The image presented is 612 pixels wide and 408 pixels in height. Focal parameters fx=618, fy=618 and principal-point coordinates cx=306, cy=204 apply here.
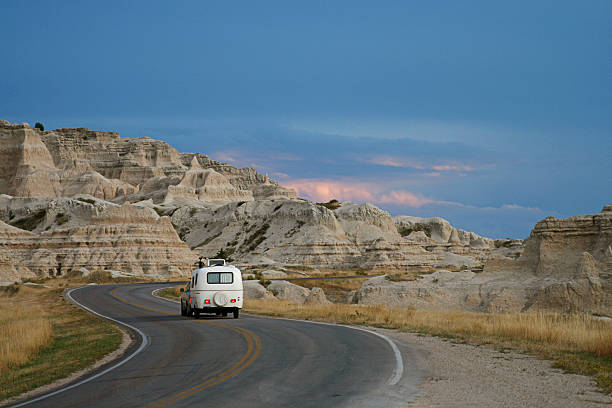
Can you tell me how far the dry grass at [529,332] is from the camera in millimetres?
13648

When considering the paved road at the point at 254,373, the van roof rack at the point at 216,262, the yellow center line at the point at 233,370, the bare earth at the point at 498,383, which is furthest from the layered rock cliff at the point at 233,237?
the bare earth at the point at 498,383

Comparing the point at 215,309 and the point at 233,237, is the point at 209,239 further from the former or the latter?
the point at 215,309

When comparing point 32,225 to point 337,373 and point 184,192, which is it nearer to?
point 184,192

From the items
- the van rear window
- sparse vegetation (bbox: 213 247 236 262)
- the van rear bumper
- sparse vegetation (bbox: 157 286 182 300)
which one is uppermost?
sparse vegetation (bbox: 213 247 236 262)

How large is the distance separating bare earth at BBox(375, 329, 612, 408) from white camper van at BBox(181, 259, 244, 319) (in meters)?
13.2

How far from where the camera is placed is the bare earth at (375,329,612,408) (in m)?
9.88

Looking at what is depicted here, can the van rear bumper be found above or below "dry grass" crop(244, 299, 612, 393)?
below

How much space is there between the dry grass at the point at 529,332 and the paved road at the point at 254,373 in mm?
3033

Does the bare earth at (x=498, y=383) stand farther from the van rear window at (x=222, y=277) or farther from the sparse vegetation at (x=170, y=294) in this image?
the sparse vegetation at (x=170, y=294)

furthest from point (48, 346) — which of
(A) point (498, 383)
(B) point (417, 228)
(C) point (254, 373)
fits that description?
(B) point (417, 228)

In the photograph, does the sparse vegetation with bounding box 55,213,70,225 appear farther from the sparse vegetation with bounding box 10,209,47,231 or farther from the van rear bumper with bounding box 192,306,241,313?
the van rear bumper with bounding box 192,306,241,313

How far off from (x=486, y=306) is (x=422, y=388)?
29.2 m

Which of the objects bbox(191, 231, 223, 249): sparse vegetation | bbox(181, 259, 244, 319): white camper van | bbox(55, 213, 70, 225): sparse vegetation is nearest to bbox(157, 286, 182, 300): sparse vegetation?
bbox(181, 259, 244, 319): white camper van

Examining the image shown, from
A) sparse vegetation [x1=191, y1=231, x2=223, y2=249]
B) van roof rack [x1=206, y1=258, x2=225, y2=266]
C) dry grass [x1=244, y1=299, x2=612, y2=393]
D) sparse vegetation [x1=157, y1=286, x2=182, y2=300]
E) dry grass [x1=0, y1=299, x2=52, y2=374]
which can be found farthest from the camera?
sparse vegetation [x1=191, y1=231, x2=223, y2=249]
